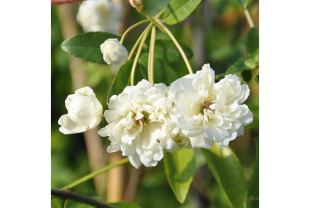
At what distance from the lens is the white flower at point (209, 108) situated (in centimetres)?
A: 62

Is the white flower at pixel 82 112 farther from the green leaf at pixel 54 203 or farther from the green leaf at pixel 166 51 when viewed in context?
the green leaf at pixel 166 51

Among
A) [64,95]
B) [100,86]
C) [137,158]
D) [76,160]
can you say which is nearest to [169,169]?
[137,158]

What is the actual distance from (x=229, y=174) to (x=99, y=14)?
73 cm

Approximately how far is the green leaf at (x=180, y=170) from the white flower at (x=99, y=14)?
2.02ft

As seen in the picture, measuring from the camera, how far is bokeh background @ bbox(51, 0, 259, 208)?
154 cm

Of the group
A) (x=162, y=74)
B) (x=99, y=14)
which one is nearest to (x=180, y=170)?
(x=162, y=74)

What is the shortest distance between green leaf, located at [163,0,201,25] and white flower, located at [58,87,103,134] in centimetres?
24

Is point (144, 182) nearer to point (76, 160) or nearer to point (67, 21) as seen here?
point (76, 160)

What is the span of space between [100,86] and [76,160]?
667 millimetres

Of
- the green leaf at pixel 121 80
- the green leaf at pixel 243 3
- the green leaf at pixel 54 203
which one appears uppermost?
the green leaf at pixel 243 3

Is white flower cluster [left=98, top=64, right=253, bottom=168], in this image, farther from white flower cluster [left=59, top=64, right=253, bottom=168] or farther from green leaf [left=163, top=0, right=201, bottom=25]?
green leaf [left=163, top=0, right=201, bottom=25]

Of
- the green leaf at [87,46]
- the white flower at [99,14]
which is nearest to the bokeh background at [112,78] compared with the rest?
the white flower at [99,14]

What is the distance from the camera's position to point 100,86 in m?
1.56

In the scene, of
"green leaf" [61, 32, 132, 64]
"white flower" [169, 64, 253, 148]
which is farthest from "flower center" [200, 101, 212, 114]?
"green leaf" [61, 32, 132, 64]
